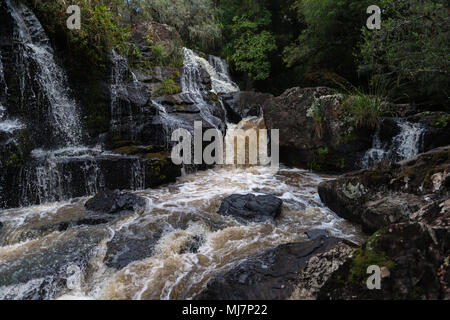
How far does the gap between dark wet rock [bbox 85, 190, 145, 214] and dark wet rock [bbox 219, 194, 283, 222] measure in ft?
5.22

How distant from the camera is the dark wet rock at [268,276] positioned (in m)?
2.26

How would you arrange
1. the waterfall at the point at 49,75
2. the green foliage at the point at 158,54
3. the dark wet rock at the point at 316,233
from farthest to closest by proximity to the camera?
the green foliage at the point at 158,54 → the waterfall at the point at 49,75 → the dark wet rock at the point at 316,233

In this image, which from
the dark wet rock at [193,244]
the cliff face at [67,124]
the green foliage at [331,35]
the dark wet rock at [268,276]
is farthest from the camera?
the green foliage at [331,35]

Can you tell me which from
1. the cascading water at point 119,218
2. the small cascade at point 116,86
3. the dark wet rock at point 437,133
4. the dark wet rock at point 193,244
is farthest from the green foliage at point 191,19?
the dark wet rock at point 193,244

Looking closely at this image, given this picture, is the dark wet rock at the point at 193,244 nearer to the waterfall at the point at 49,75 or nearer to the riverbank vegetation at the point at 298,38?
the waterfall at the point at 49,75

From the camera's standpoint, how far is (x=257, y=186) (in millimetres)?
6355

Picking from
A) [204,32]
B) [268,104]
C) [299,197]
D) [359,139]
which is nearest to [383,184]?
[299,197]

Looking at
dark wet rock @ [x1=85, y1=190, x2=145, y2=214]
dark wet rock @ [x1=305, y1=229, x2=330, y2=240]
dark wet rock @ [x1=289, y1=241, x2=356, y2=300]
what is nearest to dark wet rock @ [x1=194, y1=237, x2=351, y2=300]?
dark wet rock @ [x1=289, y1=241, x2=356, y2=300]

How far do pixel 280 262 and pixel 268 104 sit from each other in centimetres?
671

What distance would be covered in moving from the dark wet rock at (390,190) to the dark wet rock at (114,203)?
11.8 feet

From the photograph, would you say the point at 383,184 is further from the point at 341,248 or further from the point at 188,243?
the point at 188,243

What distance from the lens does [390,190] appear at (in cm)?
407

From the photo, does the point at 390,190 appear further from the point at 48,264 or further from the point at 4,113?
the point at 4,113

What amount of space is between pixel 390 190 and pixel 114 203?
4615 mm
